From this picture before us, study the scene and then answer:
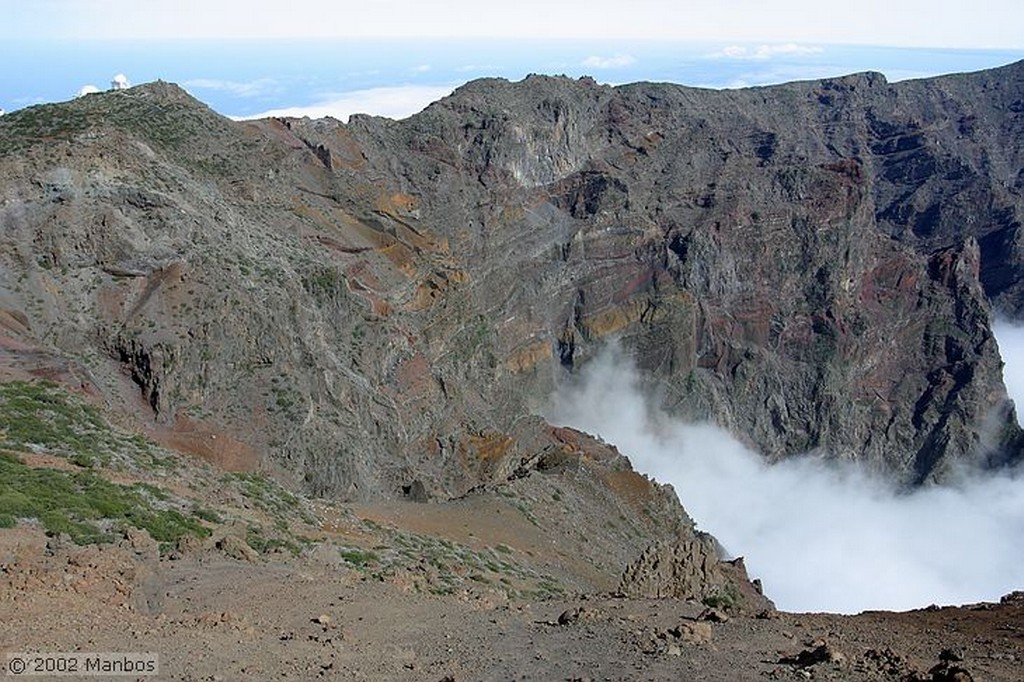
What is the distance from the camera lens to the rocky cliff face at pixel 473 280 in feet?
134

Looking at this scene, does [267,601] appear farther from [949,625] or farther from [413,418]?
[413,418]

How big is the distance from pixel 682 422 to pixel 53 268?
236 ft

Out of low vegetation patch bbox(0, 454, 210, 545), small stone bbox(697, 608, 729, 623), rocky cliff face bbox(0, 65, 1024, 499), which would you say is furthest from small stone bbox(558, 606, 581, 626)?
rocky cliff face bbox(0, 65, 1024, 499)

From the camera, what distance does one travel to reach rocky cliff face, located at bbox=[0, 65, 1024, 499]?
40.7 meters

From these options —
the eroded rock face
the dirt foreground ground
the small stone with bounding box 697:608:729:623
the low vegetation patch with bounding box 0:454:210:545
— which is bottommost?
the eroded rock face

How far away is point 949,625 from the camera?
2133cm

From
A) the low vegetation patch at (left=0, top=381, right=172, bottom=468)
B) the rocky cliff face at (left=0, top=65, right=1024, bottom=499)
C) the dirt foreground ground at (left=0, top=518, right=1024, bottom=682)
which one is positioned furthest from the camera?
the rocky cliff face at (left=0, top=65, right=1024, bottom=499)

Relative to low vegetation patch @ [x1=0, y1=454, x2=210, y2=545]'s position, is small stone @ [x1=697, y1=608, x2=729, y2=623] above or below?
below

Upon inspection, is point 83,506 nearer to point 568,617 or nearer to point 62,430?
point 62,430

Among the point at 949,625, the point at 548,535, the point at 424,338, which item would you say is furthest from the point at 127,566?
the point at 424,338

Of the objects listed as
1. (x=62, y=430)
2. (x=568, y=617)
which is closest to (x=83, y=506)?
(x=62, y=430)

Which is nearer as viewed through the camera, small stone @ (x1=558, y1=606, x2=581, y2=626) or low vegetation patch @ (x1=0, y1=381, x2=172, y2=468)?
small stone @ (x1=558, y1=606, x2=581, y2=626)

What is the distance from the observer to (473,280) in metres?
83.4

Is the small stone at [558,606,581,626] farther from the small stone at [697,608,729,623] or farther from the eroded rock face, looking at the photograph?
the eroded rock face
